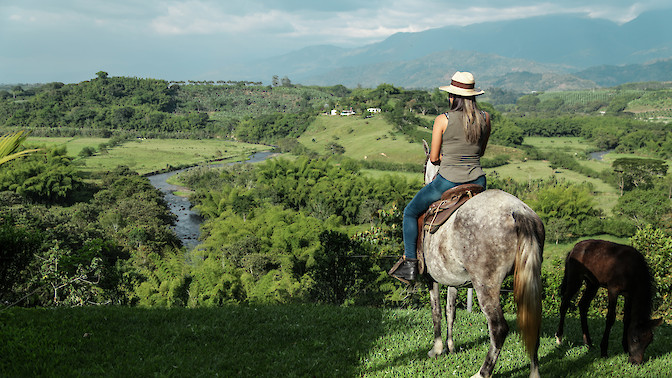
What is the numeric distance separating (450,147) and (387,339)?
3767mm

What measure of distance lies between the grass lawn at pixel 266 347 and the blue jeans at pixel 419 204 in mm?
1860

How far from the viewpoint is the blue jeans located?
595 centimetres

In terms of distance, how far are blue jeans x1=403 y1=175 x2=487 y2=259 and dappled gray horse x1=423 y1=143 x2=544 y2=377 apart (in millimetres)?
521

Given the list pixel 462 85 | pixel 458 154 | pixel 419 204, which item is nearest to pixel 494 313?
pixel 419 204

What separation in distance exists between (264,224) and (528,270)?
44.0 meters

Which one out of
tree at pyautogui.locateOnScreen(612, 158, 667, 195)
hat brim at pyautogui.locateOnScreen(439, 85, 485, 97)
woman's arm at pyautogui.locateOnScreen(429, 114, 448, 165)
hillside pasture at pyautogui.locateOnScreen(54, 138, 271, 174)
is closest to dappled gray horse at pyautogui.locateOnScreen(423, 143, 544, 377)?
woman's arm at pyautogui.locateOnScreen(429, 114, 448, 165)

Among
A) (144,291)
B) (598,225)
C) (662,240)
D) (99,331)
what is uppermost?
(99,331)

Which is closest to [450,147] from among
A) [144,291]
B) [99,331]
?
[99,331]

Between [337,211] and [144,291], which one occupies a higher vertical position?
[144,291]

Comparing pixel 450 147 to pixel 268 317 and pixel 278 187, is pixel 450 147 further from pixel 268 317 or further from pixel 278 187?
pixel 278 187

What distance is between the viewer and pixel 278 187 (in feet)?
250

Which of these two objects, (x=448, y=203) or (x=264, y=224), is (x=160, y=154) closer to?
(x=264, y=224)

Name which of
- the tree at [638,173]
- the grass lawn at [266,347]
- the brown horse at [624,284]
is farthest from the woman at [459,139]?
the tree at [638,173]

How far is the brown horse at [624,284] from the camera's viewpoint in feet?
21.6
